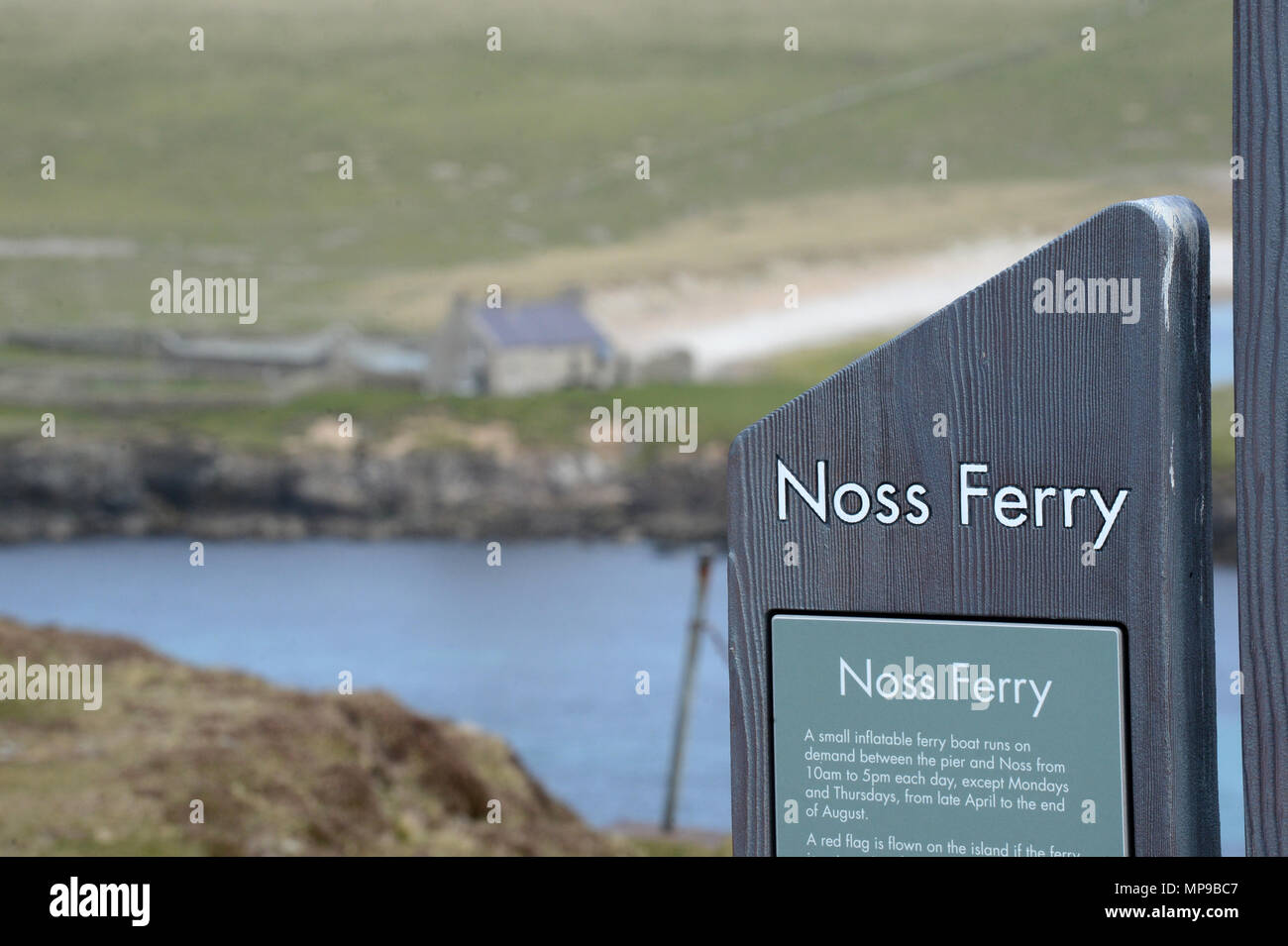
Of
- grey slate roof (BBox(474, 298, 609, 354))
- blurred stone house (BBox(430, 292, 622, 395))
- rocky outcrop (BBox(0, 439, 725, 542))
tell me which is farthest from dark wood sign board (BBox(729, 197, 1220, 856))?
grey slate roof (BBox(474, 298, 609, 354))

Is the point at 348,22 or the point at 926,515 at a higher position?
the point at 348,22

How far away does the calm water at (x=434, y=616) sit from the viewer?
31047mm

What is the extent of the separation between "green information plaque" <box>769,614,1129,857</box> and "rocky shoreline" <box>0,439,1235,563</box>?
104 feet

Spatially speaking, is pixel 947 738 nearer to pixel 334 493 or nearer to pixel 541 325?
pixel 541 325

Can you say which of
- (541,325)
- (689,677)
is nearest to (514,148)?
(541,325)

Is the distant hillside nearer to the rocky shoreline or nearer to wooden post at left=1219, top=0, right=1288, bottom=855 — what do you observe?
wooden post at left=1219, top=0, right=1288, bottom=855

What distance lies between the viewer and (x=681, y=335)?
37.3 metres

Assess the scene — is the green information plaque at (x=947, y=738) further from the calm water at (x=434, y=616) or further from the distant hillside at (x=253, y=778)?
the calm water at (x=434, y=616)

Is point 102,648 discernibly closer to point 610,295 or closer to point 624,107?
point 610,295

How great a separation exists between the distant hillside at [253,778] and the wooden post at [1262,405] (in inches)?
146

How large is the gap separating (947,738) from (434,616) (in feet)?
107

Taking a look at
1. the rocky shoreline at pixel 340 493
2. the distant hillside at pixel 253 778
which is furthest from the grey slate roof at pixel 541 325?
the distant hillside at pixel 253 778
